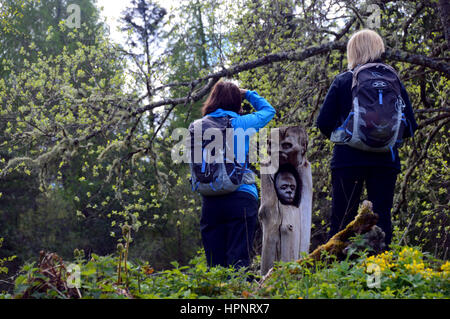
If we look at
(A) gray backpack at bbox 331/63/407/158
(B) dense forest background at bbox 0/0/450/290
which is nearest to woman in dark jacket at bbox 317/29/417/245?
(A) gray backpack at bbox 331/63/407/158

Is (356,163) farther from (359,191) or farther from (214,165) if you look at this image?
(214,165)

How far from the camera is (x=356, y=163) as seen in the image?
3.97 meters

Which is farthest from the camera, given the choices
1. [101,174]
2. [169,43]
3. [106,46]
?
[101,174]

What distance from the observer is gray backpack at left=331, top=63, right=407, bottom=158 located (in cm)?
383

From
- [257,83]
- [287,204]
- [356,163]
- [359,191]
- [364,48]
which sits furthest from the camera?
[257,83]

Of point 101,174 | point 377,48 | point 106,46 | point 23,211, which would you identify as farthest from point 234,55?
point 23,211

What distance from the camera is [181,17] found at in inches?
318

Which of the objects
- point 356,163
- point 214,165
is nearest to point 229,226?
point 214,165

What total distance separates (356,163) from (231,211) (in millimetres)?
1008

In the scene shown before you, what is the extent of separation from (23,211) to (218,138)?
19.4 meters

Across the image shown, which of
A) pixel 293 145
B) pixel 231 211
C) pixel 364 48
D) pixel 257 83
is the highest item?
pixel 257 83

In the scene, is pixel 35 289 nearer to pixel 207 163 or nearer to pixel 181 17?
pixel 207 163

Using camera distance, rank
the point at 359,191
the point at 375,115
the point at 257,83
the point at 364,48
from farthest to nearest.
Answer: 1. the point at 257,83
2. the point at 364,48
3. the point at 359,191
4. the point at 375,115
